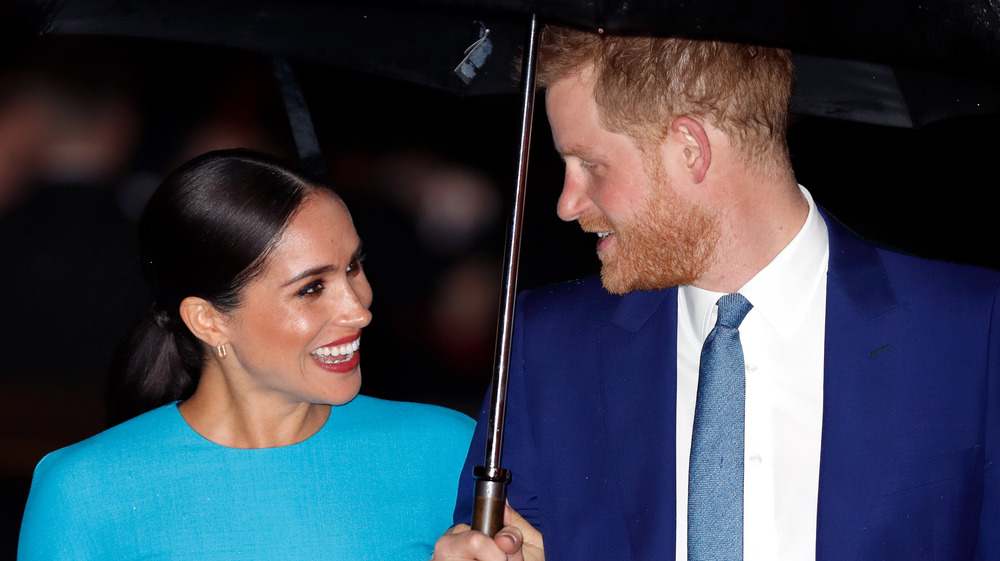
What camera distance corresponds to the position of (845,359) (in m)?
1.67

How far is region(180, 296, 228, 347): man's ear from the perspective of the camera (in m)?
2.26

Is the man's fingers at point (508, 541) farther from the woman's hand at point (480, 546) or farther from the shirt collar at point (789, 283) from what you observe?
the shirt collar at point (789, 283)

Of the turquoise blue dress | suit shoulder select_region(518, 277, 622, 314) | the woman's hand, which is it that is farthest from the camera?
the turquoise blue dress

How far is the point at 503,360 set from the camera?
5.50ft

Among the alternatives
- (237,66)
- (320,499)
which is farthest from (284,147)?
(320,499)

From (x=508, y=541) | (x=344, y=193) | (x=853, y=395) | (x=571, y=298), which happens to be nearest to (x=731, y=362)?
(x=853, y=395)

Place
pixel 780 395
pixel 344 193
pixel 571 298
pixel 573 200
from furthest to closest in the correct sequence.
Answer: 1. pixel 344 193
2. pixel 571 298
3. pixel 573 200
4. pixel 780 395

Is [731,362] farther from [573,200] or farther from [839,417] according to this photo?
[573,200]

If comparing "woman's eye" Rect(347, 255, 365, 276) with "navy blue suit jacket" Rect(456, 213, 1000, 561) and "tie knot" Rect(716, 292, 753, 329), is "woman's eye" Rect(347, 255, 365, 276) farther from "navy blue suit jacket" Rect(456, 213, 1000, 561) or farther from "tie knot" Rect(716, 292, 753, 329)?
"tie knot" Rect(716, 292, 753, 329)

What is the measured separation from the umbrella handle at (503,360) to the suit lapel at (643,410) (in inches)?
9.2

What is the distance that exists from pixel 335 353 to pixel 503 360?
2.09 feet

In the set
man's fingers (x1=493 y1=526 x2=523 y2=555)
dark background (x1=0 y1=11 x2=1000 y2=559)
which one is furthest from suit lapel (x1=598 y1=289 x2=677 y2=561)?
dark background (x1=0 y1=11 x2=1000 y2=559)

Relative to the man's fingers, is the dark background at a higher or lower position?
higher

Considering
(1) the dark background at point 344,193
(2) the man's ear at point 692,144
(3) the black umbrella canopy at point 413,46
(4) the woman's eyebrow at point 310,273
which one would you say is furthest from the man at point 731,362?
(1) the dark background at point 344,193
